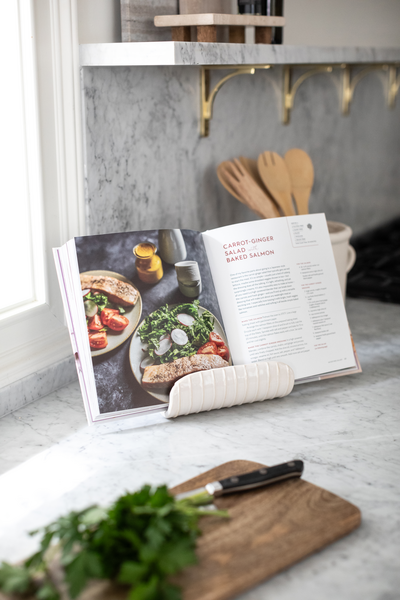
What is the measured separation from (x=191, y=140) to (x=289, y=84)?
41 cm

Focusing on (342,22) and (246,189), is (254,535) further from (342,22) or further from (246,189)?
(342,22)

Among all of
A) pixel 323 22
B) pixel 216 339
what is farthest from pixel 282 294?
pixel 323 22

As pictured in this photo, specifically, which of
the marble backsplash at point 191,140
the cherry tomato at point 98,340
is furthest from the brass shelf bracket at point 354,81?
the cherry tomato at point 98,340

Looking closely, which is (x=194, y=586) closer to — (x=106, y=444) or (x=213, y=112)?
(x=106, y=444)

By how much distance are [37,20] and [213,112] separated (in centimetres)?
49

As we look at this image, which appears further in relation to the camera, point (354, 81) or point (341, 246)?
point (354, 81)

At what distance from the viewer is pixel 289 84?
4.99 ft

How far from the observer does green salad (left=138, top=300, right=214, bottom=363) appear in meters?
0.92

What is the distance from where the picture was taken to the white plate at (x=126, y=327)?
89 cm

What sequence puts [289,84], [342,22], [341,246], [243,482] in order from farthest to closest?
[342,22], [289,84], [341,246], [243,482]

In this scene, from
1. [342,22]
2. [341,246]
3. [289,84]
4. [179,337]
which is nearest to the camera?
[179,337]

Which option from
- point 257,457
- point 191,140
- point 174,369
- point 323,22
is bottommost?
point 257,457

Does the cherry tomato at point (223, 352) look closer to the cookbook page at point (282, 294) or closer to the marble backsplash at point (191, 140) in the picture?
the cookbook page at point (282, 294)

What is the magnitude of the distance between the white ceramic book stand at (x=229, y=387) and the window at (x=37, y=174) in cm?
27
